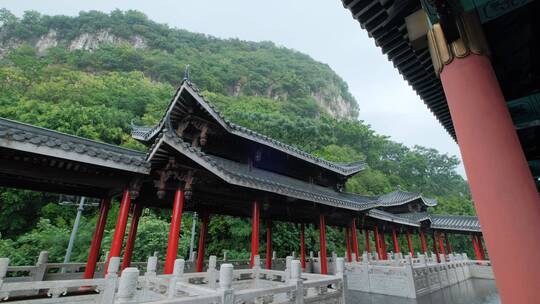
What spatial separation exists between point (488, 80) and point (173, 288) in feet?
22.0

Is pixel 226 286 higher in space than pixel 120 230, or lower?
lower

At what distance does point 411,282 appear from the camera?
11883mm

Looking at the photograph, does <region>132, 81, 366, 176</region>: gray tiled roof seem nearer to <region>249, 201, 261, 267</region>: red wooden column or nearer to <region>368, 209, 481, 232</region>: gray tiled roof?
<region>249, 201, 261, 267</region>: red wooden column

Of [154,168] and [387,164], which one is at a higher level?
[387,164]

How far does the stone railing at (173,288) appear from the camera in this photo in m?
4.29

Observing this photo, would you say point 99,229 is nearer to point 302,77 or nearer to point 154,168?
point 154,168

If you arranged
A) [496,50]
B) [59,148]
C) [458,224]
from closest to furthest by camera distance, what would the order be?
[496,50]
[59,148]
[458,224]

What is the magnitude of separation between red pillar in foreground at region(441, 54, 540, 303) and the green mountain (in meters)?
Result: 15.0

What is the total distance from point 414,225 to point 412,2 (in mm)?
21592

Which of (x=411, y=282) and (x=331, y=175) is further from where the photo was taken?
(x=331, y=175)

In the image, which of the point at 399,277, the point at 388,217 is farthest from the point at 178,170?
the point at 388,217

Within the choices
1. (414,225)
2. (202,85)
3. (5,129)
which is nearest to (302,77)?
(202,85)

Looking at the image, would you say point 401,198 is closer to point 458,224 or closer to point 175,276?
point 458,224

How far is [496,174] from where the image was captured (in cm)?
225
